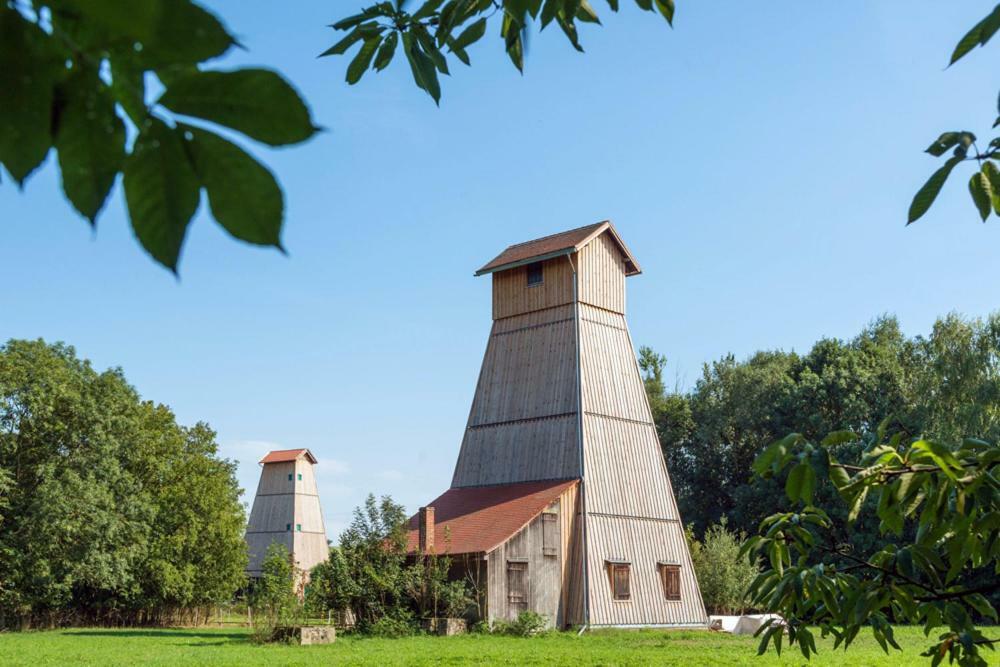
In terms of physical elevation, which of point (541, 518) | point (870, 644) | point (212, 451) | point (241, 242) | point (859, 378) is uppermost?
point (859, 378)

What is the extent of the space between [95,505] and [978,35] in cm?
3373

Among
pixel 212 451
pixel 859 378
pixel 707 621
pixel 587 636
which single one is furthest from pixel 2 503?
pixel 859 378

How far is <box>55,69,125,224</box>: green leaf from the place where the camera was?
32.9 inches

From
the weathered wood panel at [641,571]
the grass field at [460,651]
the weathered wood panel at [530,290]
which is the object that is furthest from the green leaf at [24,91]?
the weathered wood panel at [530,290]

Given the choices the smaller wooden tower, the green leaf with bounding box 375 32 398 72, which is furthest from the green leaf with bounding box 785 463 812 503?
the smaller wooden tower

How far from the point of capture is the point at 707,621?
1185 inches

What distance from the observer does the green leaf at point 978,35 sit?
5.40 ft

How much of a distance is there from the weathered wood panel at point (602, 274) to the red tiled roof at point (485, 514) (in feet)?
20.9

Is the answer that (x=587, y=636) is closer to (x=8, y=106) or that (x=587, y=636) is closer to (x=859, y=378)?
(x=859, y=378)

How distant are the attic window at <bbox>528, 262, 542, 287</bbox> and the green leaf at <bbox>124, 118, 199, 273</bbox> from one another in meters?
30.6

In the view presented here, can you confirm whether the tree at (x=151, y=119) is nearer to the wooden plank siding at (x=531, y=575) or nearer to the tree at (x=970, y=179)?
the tree at (x=970, y=179)

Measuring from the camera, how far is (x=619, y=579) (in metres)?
28.2

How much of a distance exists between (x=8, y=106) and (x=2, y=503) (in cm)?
3401

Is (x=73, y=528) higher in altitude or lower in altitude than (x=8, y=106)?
higher
